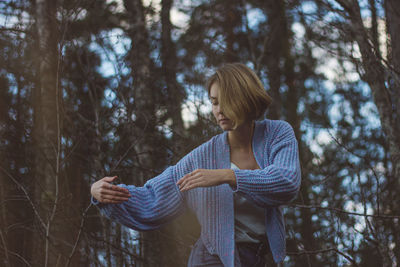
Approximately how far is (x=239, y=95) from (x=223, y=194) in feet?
1.61

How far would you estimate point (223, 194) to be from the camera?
206 centimetres

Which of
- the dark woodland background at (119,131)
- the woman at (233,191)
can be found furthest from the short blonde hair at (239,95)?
the dark woodland background at (119,131)

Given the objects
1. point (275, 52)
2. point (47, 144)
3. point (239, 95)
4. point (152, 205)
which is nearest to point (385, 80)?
point (239, 95)

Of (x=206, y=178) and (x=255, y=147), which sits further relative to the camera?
(x=255, y=147)

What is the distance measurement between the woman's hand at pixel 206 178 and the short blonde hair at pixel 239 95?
35 cm

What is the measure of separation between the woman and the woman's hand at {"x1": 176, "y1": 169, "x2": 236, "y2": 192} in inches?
1.0

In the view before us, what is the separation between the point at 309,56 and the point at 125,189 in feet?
27.8

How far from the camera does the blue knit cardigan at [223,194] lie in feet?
6.15

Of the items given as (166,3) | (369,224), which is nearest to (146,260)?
(369,224)

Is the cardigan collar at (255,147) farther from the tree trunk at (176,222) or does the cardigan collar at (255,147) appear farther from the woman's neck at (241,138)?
the tree trunk at (176,222)

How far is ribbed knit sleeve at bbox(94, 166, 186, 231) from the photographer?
2084 mm

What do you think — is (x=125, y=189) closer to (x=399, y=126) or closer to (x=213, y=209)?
(x=213, y=209)

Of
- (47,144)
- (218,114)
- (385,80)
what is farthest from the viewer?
(47,144)

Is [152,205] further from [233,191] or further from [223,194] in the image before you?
[233,191]
